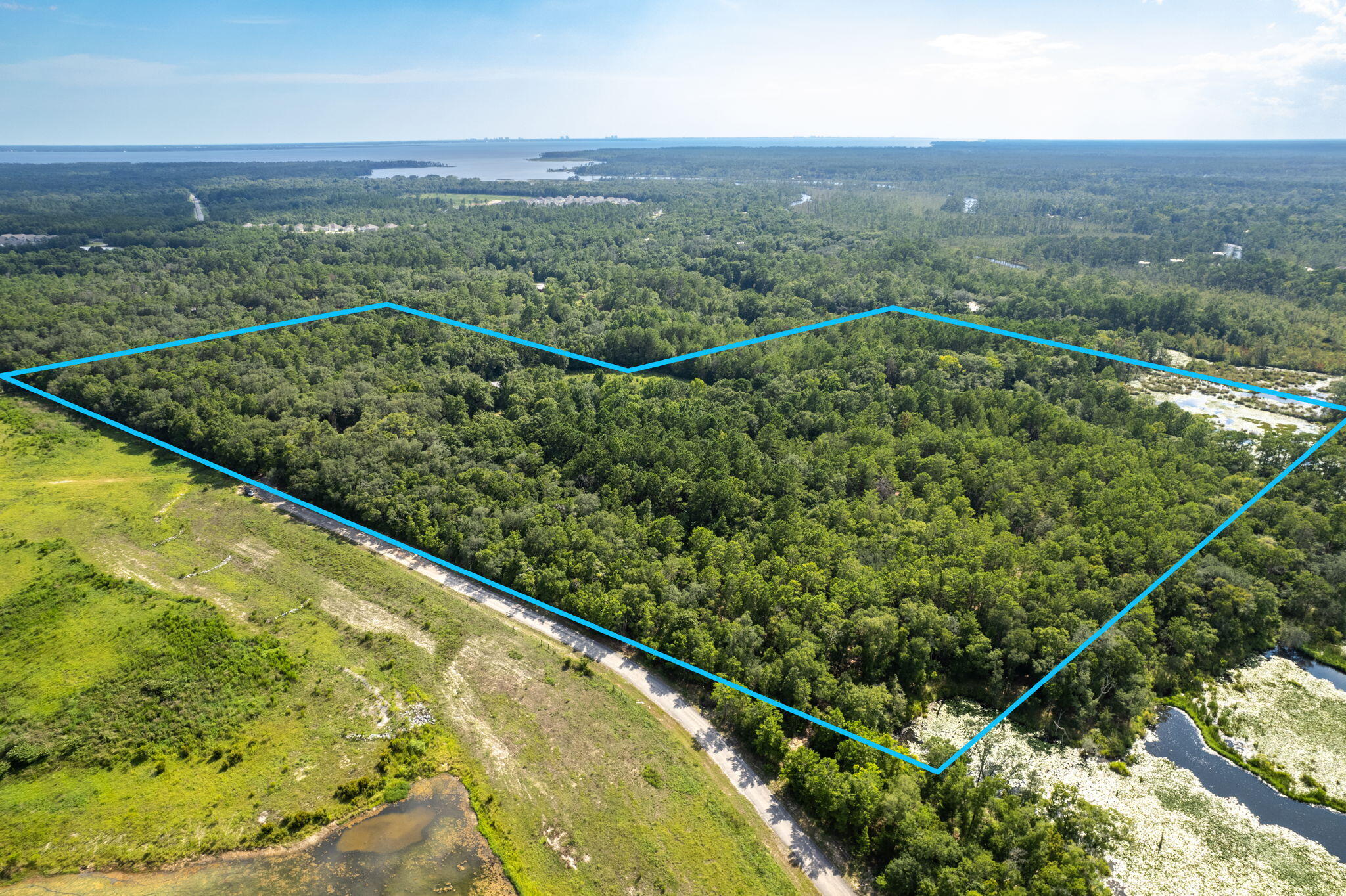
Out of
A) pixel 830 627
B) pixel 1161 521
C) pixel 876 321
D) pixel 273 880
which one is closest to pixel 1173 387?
pixel 876 321

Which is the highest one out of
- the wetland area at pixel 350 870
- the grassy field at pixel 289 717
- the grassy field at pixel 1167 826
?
the grassy field at pixel 289 717

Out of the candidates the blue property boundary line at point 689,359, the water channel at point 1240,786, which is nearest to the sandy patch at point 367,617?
the blue property boundary line at point 689,359

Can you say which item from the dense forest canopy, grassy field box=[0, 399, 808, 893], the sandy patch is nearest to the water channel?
the dense forest canopy

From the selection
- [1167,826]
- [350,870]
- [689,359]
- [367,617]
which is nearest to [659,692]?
[350,870]

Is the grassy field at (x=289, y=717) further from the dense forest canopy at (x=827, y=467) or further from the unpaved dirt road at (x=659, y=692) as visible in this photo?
the dense forest canopy at (x=827, y=467)

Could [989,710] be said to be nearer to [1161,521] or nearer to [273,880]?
[1161,521]

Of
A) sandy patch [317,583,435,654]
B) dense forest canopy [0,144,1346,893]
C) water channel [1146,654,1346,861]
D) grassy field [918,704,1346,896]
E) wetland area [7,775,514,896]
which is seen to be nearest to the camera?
wetland area [7,775,514,896]

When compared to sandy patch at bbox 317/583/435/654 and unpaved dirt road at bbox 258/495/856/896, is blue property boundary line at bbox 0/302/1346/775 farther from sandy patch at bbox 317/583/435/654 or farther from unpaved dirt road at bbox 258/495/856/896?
sandy patch at bbox 317/583/435/654

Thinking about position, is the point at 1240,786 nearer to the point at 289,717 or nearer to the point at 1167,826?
the point at 1167,826
